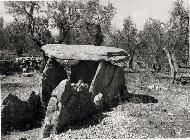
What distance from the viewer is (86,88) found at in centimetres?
2028

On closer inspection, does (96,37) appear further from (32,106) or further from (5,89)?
(32,106)

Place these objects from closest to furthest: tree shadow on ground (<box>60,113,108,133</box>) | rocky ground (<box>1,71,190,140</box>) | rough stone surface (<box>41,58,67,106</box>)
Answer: rocky ground (<box>1,71,190,140</box>) → tree shadow on ground (<box>60,113,108,133</box>) → rough stone surface (<box>41,58,67,106</box>)

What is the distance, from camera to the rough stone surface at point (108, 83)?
75.9 ft

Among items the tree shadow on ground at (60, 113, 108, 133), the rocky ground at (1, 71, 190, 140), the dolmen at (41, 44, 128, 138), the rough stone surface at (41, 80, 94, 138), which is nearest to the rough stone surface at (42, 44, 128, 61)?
the dolmen at (41, 44, 128, 138)

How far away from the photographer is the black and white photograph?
17953 mm

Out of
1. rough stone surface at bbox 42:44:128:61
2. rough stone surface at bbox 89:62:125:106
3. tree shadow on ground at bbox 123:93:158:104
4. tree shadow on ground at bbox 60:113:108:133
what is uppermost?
rough stone surface at bbox 42:44:128:61

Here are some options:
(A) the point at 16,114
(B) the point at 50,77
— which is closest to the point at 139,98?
(B) the point at 50,77

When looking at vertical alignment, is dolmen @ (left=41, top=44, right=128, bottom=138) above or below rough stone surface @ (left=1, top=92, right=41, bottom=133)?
above

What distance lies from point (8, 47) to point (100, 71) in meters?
50.2

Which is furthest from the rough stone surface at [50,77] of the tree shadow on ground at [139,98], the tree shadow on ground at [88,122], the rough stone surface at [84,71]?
the tree shadow on ground at [139,98]

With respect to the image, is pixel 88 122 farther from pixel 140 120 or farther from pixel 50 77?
pixel 50 77

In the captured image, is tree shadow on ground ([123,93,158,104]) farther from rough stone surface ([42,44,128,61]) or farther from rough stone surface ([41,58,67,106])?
rough stone surface ([41,58,67,106])

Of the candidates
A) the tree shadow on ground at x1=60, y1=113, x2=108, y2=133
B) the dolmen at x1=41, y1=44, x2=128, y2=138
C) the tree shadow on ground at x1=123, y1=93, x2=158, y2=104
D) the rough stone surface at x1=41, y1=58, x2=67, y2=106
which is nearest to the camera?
the dolmen at x1=41, y1=44, x2=128, y2=138

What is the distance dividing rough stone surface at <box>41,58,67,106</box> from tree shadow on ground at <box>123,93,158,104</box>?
4959 millimetres
